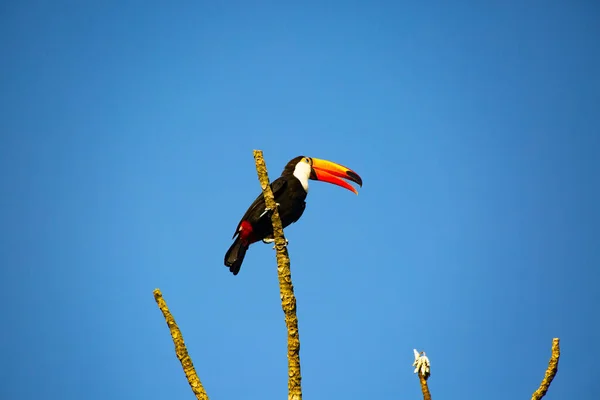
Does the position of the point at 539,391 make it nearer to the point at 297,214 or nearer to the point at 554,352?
the point at 554,352

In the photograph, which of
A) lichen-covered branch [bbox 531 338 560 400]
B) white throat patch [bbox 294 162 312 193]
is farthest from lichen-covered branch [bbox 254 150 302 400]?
white throat patch [bbox 294 162 312 193]

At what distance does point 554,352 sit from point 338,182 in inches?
216

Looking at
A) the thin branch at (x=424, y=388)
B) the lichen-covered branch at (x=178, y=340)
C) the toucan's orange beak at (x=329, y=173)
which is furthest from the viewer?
the toucan's orange beak at (x=329, y=173)

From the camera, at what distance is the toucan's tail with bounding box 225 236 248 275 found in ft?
27.6

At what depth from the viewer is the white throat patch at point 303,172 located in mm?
8823

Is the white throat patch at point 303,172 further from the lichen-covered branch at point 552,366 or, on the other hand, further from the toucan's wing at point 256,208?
the lichen-covered branch at point 552,366

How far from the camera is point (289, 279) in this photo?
4727 millimetres

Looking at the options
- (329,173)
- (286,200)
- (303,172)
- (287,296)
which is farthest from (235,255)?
(287,296)

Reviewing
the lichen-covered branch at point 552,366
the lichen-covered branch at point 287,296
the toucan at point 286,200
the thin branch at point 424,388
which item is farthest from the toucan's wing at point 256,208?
the lichen-covered branch at point 552,366

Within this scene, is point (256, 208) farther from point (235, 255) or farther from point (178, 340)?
point (178, 340)

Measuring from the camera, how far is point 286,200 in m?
8.63

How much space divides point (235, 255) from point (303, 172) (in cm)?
143

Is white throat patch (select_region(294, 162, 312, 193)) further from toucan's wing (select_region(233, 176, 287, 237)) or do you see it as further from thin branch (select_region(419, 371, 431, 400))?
thin branch (select_region(419, 371, 431, 400))

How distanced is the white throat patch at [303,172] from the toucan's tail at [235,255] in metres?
1.10
